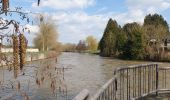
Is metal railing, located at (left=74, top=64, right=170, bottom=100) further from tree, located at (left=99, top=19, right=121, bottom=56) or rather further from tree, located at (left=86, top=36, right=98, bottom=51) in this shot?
tree, located at (left=86, top=36, right=98, bottom=51)

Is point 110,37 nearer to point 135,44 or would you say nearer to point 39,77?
point 135,44

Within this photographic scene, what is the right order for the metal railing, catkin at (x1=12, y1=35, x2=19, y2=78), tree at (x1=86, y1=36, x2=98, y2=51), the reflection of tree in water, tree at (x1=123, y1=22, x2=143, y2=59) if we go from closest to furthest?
catkin at (x1=12, y1=35, x2=19, y2=78)
the reflection of tree in water
the metal railing
tree at (x1=123, y1=22, x2=143, y2=59)
tree at (x1=86, y1=36, x2=98, y2=51)

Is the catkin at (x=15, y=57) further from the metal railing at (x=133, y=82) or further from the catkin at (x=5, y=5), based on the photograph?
the metal railing at (x=133, y=82)

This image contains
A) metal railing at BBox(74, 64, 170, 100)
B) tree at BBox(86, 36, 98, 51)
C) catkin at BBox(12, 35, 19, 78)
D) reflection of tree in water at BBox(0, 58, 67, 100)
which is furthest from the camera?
tree at BBox(86, 36, 98, 51)

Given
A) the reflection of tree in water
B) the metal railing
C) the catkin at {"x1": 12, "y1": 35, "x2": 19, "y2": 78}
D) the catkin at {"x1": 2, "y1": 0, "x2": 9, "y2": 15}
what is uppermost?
the catkin at {"x1": 2, "y1": 0, "x2": 9, "y2": 15}

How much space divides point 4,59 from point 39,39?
79578 millimetres

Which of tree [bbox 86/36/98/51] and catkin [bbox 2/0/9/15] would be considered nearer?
catkin [bbox 2/0/9/15]

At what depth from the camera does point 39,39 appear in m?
82.2

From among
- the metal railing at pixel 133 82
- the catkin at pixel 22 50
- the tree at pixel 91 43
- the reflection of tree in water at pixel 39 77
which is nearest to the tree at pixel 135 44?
the metal railing at pixel 133 82

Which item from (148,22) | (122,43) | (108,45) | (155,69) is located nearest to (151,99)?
(155,69)

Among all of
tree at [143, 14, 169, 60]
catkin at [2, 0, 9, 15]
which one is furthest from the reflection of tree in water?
tree at [143, 14, 169, 60]

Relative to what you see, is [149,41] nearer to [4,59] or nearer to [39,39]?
[39,39]

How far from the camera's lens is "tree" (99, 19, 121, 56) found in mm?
91688

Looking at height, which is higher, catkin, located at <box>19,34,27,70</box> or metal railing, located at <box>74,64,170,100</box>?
catkin, located at <box>19,34,27,70</box>
